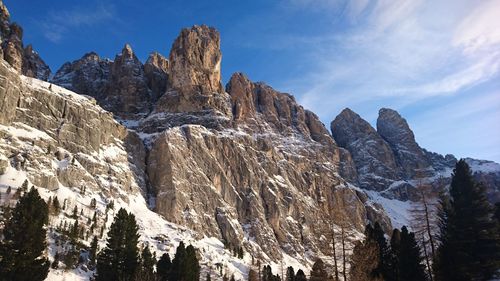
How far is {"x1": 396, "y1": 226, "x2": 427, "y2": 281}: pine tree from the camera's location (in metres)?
45.6

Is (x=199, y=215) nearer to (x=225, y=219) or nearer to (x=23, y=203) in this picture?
(x=225, y=219)

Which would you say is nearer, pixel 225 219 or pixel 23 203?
pixel 23 203

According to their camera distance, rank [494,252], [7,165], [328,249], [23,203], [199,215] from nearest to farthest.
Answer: [328,249], [494,252], [23,203], [7,165], [199,215]

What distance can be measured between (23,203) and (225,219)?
161m

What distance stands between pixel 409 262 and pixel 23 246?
1410 inches

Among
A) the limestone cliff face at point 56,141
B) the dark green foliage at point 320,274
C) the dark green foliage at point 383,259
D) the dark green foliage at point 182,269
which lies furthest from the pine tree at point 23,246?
the limestone cliff face at point 56,141

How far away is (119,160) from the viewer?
196 m

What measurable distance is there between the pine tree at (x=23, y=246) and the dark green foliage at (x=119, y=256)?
28.6 ft

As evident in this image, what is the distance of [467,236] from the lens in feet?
127

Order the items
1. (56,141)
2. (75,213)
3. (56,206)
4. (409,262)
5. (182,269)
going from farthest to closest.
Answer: (56,141), (75,213), (56,206), (182,269), (409,262)

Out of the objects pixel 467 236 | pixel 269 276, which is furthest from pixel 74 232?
pixel 467 236

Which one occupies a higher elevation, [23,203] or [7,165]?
[7,165]

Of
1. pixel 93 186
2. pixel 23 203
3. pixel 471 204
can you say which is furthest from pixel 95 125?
pixel 471 204

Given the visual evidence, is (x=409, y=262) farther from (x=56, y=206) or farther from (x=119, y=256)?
(x=56, y=206)
